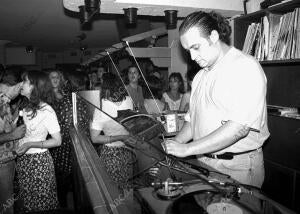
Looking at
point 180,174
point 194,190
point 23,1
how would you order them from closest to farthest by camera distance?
point 194,190 < point 180,174 < point 23,1

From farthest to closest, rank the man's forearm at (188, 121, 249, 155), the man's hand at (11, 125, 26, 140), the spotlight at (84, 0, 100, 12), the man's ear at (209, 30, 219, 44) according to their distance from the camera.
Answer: the spotlight at (84, 0, 100, 12)
the man's hand at (11, 125, 26, 140)
the man's ear at (209, 30, 219, 44)
the man's forearm at (188, 121, 249, 155)

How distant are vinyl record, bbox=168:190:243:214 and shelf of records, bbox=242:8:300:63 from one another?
185 centimetres

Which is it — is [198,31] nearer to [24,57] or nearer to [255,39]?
[255,39]

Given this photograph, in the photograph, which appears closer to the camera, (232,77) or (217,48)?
(232,77)

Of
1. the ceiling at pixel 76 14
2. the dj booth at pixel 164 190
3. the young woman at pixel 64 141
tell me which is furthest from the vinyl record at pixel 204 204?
the ceiling at pixel 76 14

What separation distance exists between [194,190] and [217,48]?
851 mm

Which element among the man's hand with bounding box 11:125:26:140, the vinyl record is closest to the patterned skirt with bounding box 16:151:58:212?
the man's hand with bounding box 11:125:26:140

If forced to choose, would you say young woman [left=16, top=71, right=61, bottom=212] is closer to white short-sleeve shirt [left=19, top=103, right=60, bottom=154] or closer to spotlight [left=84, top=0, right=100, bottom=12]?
white short-sleeve shirt [left=19, top=103, right=60, bottom=154]

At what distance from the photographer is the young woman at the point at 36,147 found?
7.81 feet

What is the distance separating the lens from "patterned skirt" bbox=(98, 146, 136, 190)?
3.92ft

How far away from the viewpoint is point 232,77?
1435 mm

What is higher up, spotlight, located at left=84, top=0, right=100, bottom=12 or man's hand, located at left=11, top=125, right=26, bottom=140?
spotlight, located at left=84, top=0, right=100, bottom=12

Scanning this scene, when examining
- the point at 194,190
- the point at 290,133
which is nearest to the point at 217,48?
the point at 194,190

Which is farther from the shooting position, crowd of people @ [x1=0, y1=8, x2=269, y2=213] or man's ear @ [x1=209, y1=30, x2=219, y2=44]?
man's ear @ [x1=209, y1=30, x2=219, y2=44]
